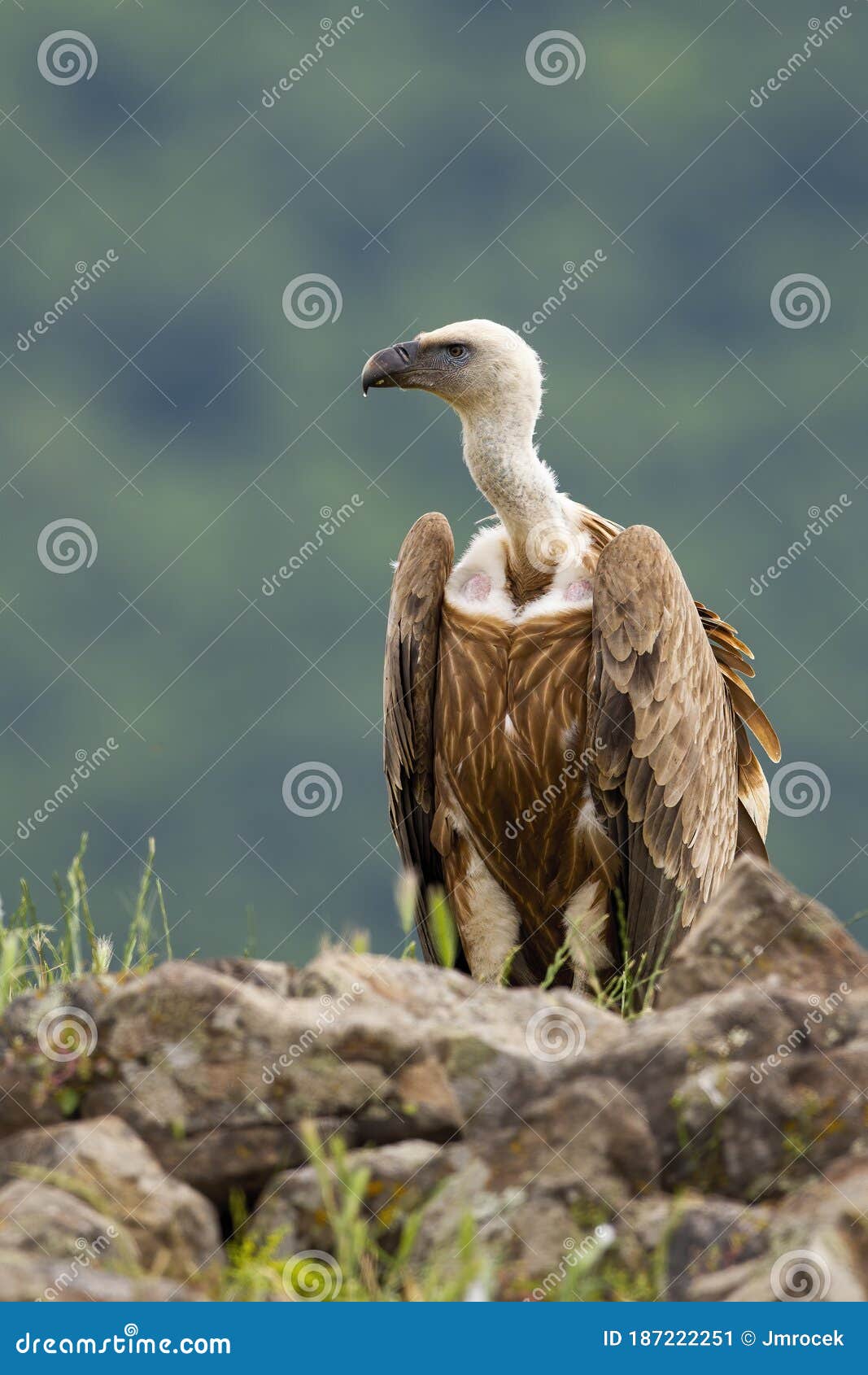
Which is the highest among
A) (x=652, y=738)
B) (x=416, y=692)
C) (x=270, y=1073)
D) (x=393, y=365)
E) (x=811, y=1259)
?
(x=393, y=365)

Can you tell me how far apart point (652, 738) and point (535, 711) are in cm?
54

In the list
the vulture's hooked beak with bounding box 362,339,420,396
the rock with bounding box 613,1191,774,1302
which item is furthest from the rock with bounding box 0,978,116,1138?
the vulture's hooked beak with bounding box 362,339,420,396

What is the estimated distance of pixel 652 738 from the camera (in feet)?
24.6

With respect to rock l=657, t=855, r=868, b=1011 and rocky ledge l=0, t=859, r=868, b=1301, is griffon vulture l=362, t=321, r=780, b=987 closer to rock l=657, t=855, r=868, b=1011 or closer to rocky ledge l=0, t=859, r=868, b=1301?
rock l=657, t=855, r=868, b=1011

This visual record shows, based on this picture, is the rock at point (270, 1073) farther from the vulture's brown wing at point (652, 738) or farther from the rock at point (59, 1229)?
the vulture's brown wing at point (652, 738)

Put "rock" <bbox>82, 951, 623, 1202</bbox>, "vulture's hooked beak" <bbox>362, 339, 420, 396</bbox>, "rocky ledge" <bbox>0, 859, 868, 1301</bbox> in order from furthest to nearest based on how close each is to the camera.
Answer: "vulture's hooked beak" <bbox>362, 339, 420, 396</bbox>, "rock" <bbox>82, 951, 623, 1202</bbox>, "rocky ledge" <bbox>0, 859, 868, 1301</bbox>

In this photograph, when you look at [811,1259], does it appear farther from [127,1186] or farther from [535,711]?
[535,711]

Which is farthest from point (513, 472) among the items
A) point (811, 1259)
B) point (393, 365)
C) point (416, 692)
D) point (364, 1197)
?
point (811, 1259)

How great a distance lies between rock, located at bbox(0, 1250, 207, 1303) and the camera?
3162 mm

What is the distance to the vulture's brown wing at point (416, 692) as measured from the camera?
26.0 ft

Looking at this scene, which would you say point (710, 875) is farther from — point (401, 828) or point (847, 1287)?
point (847, 1287)

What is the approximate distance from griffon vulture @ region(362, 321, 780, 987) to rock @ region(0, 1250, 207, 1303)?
4228mm

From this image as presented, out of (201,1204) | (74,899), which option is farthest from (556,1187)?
(74,899)

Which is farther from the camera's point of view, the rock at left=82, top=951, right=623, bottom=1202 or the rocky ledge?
the rock at left=82, top=951, right=623, bottom=1202
